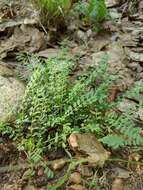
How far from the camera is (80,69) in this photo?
304cm

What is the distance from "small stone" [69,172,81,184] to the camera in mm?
2250

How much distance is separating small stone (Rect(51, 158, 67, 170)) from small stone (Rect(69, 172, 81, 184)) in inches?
3.4

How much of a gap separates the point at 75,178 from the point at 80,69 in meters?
1.02

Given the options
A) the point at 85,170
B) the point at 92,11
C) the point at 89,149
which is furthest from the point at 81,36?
the point at 85,170

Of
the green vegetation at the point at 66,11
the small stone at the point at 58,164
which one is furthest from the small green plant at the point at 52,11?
the small stone at the point at 58,164

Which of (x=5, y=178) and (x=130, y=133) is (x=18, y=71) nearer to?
(x=5, y=178)

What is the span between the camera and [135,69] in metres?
3.09

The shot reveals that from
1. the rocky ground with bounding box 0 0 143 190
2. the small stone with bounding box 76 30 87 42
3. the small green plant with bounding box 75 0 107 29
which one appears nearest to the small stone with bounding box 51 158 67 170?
the rocky ground with bounding box 0 0 143 190

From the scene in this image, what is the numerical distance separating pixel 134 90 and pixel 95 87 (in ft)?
1.03

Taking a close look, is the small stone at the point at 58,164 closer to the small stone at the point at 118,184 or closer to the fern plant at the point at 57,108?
the fern plant at the point at 57,108

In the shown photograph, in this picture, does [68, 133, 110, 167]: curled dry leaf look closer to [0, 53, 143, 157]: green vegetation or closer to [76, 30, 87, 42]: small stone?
[0, 53, 143, 157]: green vegetation

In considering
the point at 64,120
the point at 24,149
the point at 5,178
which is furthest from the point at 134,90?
the point at 5,178

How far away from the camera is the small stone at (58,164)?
2.31 meters

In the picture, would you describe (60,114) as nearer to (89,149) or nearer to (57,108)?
(57,108)
